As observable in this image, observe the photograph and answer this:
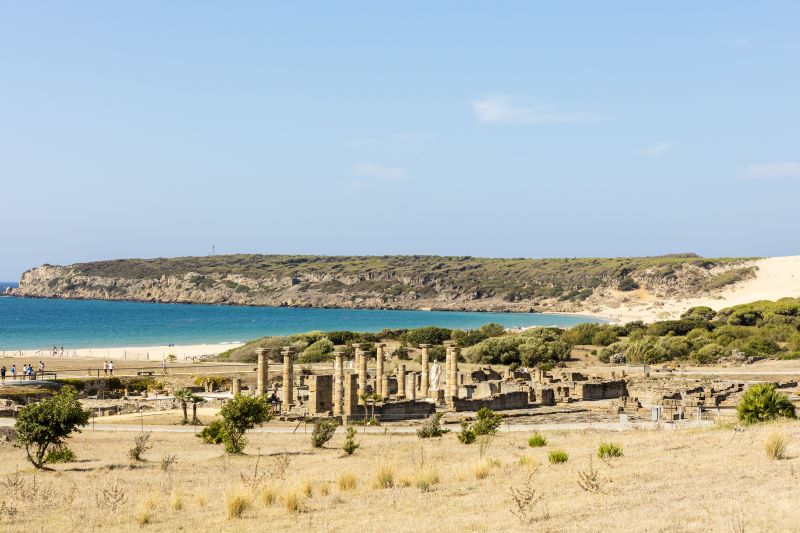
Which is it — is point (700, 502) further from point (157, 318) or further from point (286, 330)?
point (157, 318)

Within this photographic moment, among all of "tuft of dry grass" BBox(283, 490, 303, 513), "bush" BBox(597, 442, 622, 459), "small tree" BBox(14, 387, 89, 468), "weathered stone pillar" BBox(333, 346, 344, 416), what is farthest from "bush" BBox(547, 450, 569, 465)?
"weathered stone pillar" BBox(333, 346, 344, 416)

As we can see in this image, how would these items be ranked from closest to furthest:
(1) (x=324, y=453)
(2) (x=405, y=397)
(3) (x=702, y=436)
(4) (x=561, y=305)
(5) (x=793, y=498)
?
(5) (x=793, y=498) → (3) (x=702, y=436) → (1) (x=324, y=453) → (2) (x=405, y=397) → (4) (x=561, y=305)

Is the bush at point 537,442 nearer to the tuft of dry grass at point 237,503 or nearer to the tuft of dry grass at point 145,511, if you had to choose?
the tuft of dry grass at point 237,503

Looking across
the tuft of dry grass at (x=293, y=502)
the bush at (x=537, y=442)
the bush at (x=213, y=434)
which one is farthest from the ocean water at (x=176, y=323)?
the tuft of dry grass at (x=293, y=502)

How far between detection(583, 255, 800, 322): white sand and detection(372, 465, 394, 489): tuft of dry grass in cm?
9553

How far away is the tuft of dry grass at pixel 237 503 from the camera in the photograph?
15008 mm

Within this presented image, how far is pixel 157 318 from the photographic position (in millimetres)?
136250

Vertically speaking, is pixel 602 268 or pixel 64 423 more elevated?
pixel 602 268

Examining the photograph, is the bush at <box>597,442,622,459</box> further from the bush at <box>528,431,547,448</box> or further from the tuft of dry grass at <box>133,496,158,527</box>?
the tuft of dry grass at <box>133,496,158,527</box>

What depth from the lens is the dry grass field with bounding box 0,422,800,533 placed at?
41.1 feet

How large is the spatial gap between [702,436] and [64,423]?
685 inches

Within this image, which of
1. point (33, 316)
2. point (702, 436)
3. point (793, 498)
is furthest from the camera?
point (33, 316)

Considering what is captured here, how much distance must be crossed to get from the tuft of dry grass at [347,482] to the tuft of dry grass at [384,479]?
487 mm

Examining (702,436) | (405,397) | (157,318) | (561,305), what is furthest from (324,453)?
(561,305)
